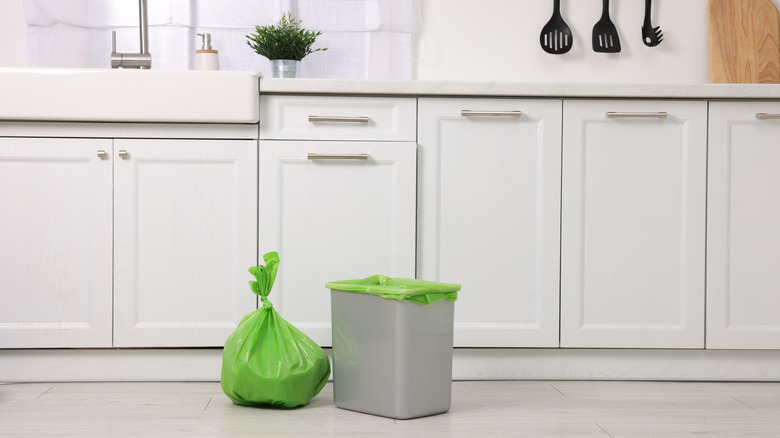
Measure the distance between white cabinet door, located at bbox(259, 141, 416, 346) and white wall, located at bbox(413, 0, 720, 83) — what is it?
725 millimetres

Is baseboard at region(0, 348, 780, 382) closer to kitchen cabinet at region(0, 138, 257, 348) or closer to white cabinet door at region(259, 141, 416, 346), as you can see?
kitchen cabinet at region(0, 138, 257, 348)

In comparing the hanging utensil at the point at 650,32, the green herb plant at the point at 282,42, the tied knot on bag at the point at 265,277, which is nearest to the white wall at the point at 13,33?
the green herb plant at the point at 282,42

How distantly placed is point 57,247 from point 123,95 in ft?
1.53

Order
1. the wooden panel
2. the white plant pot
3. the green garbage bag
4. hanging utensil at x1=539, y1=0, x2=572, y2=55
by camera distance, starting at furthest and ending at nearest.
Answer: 1. hanging utensil at x1=539, y1=0, x2=572, y2=55
2. the wooden panel
3. the white plant pot
4. the green garbage bag

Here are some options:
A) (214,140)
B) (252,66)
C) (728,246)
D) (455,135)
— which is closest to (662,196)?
(728,246)

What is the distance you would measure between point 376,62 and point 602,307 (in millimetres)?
1169

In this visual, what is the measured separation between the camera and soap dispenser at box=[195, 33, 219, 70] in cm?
231

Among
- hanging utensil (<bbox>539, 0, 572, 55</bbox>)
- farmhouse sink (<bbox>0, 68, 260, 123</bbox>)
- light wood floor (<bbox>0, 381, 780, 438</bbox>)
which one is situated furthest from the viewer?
hanging utensil (<bbox>539, 0, 572, 55</bbox>)

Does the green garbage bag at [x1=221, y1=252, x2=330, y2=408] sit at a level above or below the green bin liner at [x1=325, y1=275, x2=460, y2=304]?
below

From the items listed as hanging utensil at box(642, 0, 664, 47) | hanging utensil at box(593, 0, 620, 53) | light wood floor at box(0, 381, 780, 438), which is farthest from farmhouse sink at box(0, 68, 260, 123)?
hanging utensil at box(642, 0, 664, 47)

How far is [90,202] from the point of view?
1938 millimetres

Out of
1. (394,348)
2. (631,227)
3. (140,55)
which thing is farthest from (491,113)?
(140,55)

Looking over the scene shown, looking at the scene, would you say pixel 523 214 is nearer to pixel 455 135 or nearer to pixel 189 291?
pixel 455 135

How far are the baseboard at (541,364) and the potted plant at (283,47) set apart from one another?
95 centimetres
